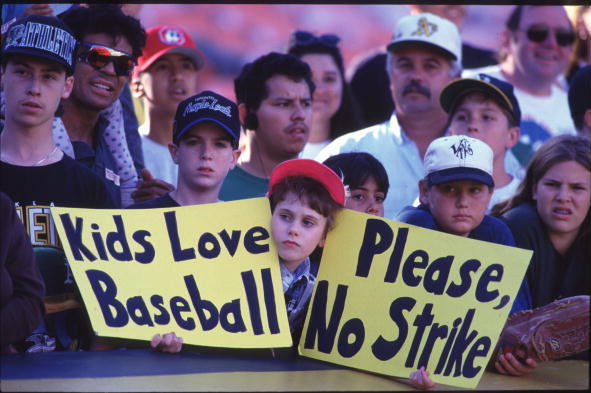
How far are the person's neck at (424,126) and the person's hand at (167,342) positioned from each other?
274cm

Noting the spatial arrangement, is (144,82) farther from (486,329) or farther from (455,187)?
(486,329)

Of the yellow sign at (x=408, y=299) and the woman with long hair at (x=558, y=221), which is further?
the woman with long hair at (x=558, y=221)

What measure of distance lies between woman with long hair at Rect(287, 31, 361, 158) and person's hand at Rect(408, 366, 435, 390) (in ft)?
9.65

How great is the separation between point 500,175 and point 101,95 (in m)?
2.50

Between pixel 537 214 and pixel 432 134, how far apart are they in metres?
1.35

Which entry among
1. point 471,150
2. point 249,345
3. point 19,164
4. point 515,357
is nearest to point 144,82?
point 19,164

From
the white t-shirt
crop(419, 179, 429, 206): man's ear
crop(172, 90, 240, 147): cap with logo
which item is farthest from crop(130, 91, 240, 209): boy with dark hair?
the white t-shirt

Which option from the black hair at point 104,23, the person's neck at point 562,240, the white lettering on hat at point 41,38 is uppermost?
the black hair at point 104,23

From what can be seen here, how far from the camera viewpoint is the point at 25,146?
420 centimetres

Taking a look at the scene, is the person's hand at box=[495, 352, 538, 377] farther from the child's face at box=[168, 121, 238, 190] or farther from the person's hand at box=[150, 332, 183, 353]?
the child's face at box=[168, 121, 238, 190]

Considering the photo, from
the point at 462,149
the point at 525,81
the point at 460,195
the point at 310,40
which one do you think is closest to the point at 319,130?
the point at 310,40

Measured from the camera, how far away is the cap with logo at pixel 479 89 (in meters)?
5.39

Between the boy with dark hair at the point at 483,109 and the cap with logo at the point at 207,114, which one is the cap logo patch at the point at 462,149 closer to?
the boy with dark hair at the point at 483,109

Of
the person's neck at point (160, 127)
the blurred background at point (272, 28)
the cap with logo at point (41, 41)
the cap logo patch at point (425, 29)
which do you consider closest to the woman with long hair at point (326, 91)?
the cap logo patch at point (425, 29)
